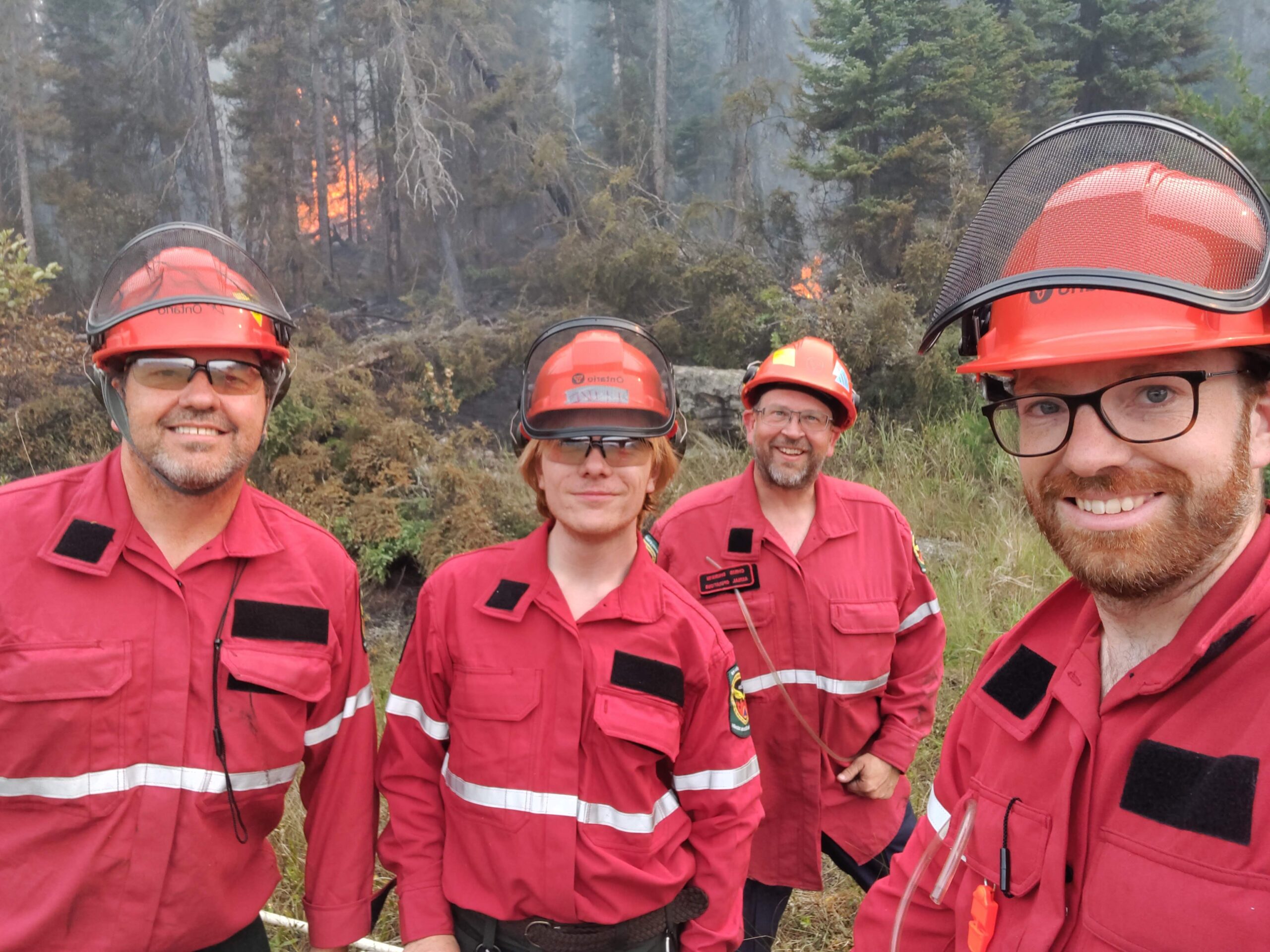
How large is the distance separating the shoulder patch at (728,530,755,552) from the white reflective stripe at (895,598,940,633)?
697 millimetres

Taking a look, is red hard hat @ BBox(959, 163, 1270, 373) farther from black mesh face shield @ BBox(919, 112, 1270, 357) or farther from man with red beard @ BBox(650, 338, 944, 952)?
man with red beard @ BBox(650, 338, 944, 952)

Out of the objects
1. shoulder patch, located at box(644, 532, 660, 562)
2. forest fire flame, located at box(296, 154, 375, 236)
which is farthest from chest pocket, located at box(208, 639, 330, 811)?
forest fire flame, located at box(296, 154, 375, 236)

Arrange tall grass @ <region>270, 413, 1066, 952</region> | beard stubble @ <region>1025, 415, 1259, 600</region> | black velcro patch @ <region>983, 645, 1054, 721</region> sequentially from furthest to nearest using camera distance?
tall grass @ <region>270, 413, 1066, 952</region> → black velcro patch @ <region>983, 645, 1054, 721</region> → beard stubble @ <region>1025, 415, 1259, 600</region>

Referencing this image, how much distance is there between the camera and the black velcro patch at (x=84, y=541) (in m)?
1.92

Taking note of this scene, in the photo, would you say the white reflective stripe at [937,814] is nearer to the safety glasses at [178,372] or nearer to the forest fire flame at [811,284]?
the safety glasses at [178,372]

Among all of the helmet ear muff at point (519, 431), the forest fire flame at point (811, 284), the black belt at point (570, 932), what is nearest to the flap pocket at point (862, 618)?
the black belt at point (570, 932)

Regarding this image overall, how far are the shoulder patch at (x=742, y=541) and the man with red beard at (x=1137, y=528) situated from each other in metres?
1.57

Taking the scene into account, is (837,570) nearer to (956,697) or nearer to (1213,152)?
(1213,152)

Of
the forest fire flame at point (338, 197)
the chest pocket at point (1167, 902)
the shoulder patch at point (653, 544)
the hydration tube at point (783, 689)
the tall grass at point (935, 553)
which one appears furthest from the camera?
the forest fire flame at point (338, 197)

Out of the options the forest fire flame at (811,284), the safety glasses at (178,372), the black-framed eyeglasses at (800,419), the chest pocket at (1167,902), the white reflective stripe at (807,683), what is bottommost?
the white reflective stripe at (807,683)

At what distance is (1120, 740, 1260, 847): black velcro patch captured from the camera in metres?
1.04

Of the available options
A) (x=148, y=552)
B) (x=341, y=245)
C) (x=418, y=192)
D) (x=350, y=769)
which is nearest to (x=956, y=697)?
(x=350, y=769)

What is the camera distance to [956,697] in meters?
5.12

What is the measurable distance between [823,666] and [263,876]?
195 cm
